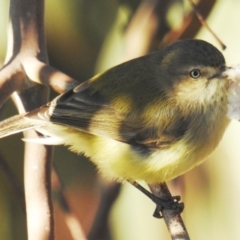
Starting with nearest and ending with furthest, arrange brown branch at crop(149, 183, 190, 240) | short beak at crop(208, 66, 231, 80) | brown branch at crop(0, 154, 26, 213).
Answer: brown branch at crop(149, 183, 190, 240) → short beak at crop(208, 66, 231, 80) → brown branch at crop(0, 154, 26, 213)

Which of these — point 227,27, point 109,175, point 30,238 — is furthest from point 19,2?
point 227,27

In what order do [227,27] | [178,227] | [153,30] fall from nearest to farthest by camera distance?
[178,227], [153,30], [227,27]

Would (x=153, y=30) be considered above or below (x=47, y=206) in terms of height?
above

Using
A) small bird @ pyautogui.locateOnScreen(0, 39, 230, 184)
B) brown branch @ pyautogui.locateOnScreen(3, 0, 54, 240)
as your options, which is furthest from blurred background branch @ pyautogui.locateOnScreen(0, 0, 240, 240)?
small bird @ pyautogui.locateOnScreen(0, 39, 230, 184)

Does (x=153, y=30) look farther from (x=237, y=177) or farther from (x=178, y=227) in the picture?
(x=178, y=227)

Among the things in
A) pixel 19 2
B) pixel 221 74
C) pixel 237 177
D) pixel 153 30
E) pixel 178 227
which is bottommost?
pixel 178 227

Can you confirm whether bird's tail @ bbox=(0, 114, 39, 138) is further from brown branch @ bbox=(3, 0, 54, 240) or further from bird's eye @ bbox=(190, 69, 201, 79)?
bird's eye @ bbox=(190, 69, 201, 79)

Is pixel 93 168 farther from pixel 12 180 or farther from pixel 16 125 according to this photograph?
pixel 16 125

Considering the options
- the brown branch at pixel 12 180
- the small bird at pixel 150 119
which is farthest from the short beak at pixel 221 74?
the brown branch at pixel 12 180
